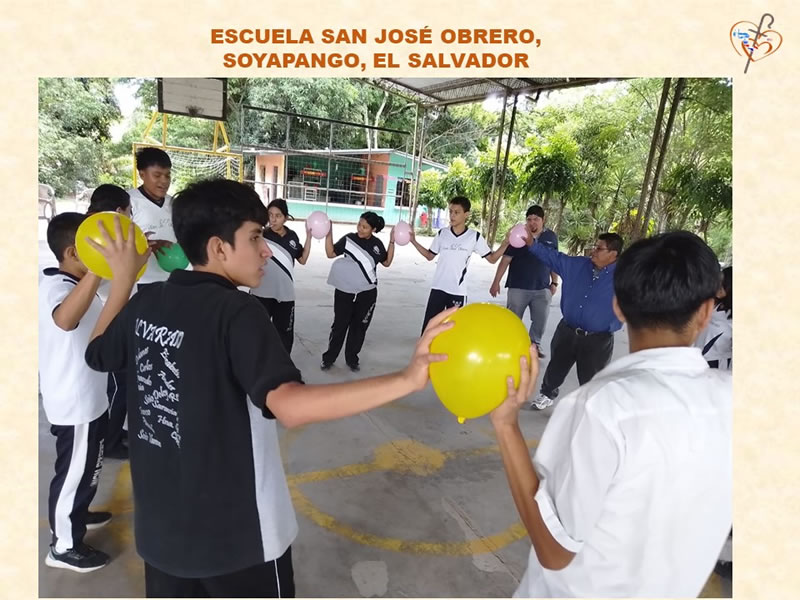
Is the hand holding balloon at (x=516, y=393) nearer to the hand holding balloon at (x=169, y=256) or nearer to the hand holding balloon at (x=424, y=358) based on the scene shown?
the hand holding balloon at (x=424, y=358)

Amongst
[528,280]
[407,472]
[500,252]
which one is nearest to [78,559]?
[407,472]

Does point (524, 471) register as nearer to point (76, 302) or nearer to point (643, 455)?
point (643, 455)

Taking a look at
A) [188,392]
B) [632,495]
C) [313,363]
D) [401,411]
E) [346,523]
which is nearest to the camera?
[632,495]

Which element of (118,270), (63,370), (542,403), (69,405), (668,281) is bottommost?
(542,403)

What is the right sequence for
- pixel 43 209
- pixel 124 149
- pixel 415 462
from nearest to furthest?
pixel 415 462 < pixel 43 209 < pixel 124 149

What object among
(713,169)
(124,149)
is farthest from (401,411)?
(124,149)

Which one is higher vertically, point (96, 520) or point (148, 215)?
point (148, 215)

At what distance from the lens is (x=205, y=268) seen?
120cm

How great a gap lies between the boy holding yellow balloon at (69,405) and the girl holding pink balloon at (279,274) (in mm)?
1953

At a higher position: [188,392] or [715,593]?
[188,392]

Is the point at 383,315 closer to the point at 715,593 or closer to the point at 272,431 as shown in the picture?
the point at 715,593

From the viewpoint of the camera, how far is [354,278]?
4.59 metres

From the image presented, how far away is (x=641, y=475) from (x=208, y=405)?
0.91m

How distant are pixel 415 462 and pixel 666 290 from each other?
2.41 meters
